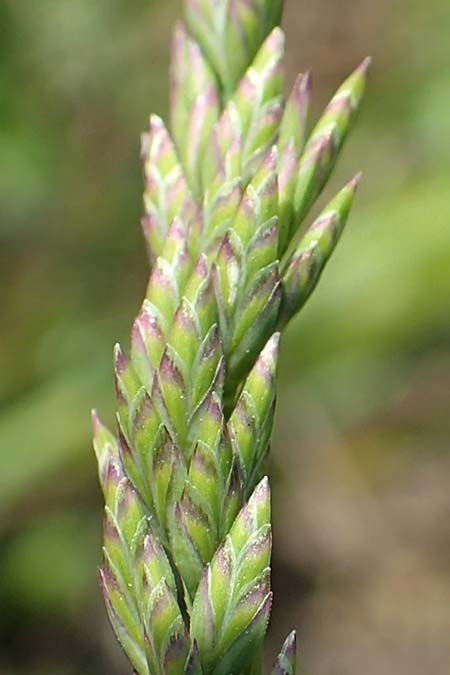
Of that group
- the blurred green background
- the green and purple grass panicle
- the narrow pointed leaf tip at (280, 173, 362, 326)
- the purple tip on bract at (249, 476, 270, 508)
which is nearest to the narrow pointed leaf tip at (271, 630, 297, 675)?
the green and purple grass panicle

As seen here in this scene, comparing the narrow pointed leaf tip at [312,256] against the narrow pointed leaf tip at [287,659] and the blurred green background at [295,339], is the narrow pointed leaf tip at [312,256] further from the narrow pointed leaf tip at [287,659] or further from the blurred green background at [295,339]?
the blurred green background at [295,339]

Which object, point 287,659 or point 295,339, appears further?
point 295,339

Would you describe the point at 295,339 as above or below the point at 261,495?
above

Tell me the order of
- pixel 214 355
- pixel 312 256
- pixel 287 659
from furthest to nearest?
pixel 312 256 → pixel 214 355 → pixel 287 659

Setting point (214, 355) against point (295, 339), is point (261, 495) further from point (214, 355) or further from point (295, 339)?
point (295, 339)

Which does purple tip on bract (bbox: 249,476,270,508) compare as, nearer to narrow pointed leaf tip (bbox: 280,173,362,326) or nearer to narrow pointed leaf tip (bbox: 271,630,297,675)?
narrow pointed leaf tip (bbox: 271,630,297,675)

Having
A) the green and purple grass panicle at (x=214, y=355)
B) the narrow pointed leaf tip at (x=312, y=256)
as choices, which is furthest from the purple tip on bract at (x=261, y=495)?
the narrow pointed leaf tip at (x=312, y=256)

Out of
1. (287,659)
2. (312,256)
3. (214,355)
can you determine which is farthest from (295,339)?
(287,659)
